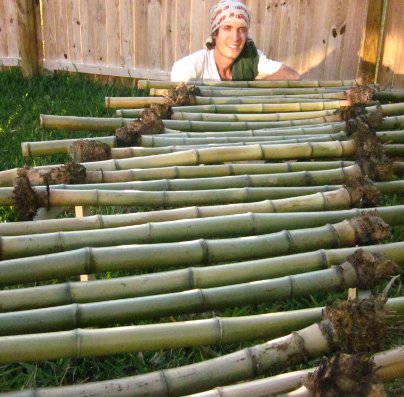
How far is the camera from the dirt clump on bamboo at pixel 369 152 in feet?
7.54

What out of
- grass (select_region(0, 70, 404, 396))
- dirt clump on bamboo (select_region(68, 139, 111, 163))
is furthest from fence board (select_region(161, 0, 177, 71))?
dirt clump on bamboo (select_region(68, 139, 111, 163))

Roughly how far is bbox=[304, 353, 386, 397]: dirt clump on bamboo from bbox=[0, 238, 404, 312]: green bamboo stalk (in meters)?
0.53

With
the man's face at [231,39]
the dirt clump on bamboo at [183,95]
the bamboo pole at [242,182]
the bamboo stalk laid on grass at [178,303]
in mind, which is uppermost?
the man's face at [231,39]

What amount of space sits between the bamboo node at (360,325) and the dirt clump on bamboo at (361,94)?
1873 millimetres

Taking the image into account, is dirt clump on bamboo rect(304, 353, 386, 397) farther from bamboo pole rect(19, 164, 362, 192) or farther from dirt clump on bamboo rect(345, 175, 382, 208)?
bamboo pole rect(19, 164, 362, 192)

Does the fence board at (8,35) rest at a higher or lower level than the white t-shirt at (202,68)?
higher

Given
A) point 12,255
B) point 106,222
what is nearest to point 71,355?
point 12,255

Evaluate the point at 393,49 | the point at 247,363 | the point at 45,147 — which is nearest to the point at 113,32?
the point at 393,49

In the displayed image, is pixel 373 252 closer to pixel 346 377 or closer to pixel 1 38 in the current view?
pixel 346 377

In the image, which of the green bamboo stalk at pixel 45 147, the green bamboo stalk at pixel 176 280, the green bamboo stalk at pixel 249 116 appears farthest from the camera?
the green bamboo stalk at pixel 249 116

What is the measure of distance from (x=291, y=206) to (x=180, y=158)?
549 mm

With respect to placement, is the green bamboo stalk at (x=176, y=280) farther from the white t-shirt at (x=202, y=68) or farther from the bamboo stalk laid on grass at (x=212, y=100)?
the white t-shirt at (x=202, y=68)

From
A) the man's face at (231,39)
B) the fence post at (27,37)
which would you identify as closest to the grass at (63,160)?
the fence post at (27,37)

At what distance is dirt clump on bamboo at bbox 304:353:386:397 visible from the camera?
109cm
